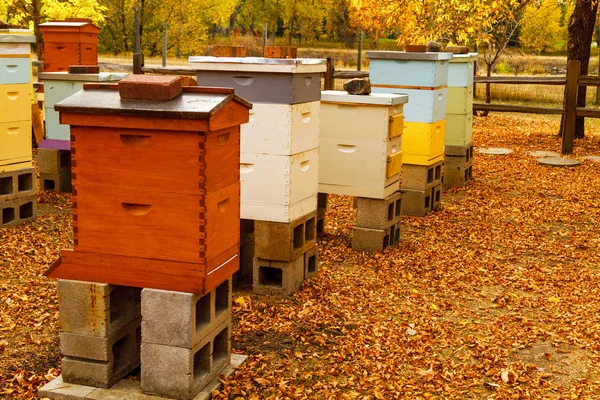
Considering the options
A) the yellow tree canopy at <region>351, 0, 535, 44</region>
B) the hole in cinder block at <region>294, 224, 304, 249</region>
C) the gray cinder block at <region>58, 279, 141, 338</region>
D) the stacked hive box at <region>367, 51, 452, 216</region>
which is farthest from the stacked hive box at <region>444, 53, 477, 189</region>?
the gray cinder block at <region>58, 279, 141, 338</region>

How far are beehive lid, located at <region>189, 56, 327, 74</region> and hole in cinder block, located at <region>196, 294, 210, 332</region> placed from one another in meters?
1.86

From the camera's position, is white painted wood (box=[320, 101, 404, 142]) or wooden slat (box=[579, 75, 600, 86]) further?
wooden slat (box=[579, 75, 600, 86])

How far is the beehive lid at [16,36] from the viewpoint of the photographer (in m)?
7.08

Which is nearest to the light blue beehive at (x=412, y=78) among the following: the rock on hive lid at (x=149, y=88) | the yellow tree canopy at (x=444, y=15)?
the rock on hive lid at (x=149, y=88)

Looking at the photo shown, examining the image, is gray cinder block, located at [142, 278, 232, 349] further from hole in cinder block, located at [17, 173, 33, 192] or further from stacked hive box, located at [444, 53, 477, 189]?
Result: stacked hive box, located at [444, 53, 477, 189]

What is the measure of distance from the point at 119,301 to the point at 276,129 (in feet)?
5.72

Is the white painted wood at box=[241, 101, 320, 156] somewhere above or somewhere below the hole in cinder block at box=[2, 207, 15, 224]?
above

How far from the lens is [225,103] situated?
384cm

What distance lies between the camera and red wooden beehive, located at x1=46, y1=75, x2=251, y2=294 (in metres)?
3.76

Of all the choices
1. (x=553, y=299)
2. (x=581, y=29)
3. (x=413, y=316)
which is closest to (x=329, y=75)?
(x=581, y=29)

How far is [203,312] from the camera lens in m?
4.09

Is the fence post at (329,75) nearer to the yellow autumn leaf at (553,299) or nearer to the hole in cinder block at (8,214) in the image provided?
the hole in cinder block at (8,214)

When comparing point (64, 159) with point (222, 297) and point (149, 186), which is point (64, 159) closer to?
point (222, 297)

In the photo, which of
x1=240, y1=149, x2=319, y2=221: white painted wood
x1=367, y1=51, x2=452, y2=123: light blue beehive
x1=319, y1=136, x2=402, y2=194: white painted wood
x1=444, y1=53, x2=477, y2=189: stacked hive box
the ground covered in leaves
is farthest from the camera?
x1=444, y1=53, x2=477, y2=189: stacked hive box
